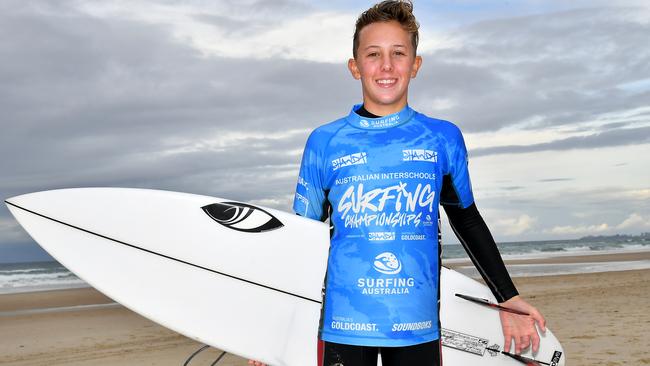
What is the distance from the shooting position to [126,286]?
318cm

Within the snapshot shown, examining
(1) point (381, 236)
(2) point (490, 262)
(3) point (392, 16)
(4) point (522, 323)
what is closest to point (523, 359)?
(4) point (522, 323)

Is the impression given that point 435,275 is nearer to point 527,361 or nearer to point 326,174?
point 326,174

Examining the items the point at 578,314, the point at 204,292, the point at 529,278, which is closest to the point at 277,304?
the point at 204,292

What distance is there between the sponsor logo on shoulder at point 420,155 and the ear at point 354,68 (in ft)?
1.23

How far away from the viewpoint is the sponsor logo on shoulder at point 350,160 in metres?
2.11

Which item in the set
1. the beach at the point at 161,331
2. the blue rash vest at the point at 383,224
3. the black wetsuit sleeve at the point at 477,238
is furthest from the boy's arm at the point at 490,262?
the beach at the point at 161,331

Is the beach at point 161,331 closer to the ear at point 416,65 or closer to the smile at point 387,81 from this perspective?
the ear at point 416,65

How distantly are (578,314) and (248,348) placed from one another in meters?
6.83

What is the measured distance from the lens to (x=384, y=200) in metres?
2.07

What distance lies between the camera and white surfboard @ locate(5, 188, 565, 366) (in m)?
2.78

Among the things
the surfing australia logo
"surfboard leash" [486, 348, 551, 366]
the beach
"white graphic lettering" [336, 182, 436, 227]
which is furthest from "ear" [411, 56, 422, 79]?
the beach

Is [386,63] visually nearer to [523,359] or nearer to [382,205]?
[382,205]

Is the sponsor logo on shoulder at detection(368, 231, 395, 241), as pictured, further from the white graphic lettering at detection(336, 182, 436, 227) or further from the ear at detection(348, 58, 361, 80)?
the ear at detection(348, 58, 361, 80)

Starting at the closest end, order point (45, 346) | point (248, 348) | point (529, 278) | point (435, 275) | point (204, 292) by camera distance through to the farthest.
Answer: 1. point (435, 275)
2. point (248, 348)
3. point (204, 292)
4. point (45, 346)
5. point (529, 278)
